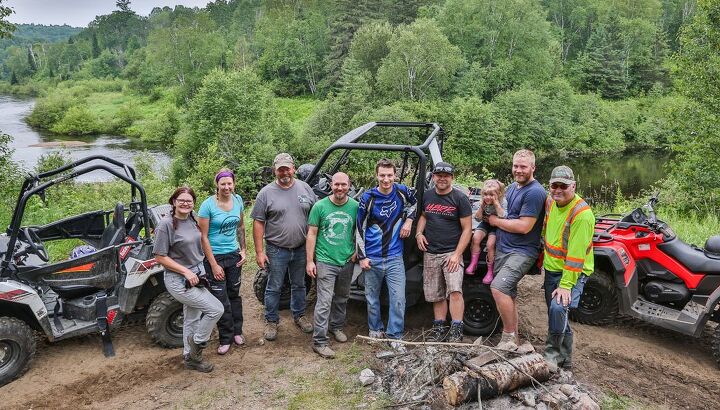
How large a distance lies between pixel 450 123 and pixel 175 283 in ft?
88.9

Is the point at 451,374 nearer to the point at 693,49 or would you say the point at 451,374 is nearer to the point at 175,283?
the point at 175,283

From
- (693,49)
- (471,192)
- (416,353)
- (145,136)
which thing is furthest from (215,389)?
(145,136)

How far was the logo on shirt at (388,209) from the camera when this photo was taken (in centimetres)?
455

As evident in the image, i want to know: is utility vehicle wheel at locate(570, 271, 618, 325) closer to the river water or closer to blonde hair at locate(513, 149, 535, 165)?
blonde hair at locate(513, 149, 535, 165)

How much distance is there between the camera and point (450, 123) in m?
29.8

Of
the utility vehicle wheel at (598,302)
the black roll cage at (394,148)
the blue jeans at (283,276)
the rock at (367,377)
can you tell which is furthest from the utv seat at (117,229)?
the utility vehicle wheel at (598,302)

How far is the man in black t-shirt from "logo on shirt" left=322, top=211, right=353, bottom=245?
25.5 inches

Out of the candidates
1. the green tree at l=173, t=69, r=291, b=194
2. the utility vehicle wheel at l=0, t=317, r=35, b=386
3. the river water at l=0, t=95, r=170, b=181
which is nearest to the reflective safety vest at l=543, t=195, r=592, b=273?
the utility vehicle wheel at l=0, t=317, r=35, b=386

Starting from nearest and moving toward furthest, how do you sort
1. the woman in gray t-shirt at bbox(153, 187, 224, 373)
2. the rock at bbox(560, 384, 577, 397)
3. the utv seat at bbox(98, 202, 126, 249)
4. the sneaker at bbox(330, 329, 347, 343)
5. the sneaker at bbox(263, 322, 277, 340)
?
1. the rock at bbox(560, 384, 577, 397)
2. the woman in gray t-shirt at bbox(153, 187, 224, 373)
3. the sneaker at bbox(330, 329, 347, 343)
4. the sneaker at bbox(263, 322, 277, 340)
5. the utv seat at bbox(98, 202, 126, 249)

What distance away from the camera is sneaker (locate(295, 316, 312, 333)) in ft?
17.0

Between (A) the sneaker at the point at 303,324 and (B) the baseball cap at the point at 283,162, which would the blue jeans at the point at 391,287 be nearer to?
(A) the sneaker at the point at 303,324

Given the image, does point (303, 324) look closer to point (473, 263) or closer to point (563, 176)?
point (473, 263)

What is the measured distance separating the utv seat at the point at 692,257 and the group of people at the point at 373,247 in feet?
5.19

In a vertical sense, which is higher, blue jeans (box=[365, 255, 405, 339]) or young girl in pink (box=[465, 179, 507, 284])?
young girl in pink (box=[465, 179, 507, 284])
